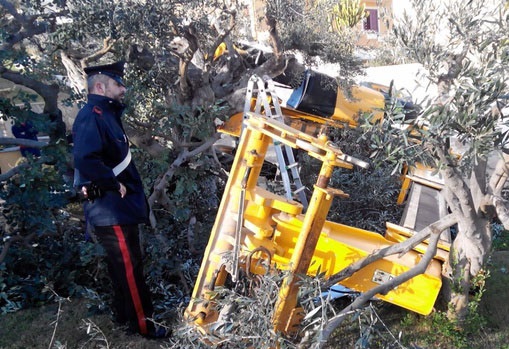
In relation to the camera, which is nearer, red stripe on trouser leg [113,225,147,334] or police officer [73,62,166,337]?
police officer [73,62,166,337]

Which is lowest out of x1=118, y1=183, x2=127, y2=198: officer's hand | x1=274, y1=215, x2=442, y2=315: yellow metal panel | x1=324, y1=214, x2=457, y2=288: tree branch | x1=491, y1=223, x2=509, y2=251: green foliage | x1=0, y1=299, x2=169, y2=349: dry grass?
x1=0, y1=299, x2=169, y2=349: dry grass

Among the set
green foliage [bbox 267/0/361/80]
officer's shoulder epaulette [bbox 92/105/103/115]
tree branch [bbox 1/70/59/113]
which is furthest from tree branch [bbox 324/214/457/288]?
tree branch [bbox 1/70/59/113]

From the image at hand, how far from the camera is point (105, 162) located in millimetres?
3943

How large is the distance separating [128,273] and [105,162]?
94 centimetres

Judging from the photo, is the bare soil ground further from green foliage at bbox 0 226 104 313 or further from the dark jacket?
the dark jacket

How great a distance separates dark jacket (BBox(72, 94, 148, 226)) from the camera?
3.77 meters

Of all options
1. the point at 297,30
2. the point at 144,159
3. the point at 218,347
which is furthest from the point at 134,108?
the point at 218,347

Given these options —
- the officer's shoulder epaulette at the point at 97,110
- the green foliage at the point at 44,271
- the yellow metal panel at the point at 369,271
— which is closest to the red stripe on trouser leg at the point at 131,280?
the green foliage at the point at 44,271

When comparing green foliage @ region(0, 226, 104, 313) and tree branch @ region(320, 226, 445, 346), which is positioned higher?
tree branch @ region(320, 226, 445, 346)

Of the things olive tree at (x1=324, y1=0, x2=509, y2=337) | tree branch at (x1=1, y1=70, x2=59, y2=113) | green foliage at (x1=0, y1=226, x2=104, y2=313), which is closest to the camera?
olive tree at (x1=324, y1=0, x2=509, y2=337)

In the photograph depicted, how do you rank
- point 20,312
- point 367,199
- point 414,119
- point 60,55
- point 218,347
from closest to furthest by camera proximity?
point 414,119, point 218,347, point 20,312, point 60,55, point 367,199

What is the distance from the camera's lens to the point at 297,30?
5.51 meters

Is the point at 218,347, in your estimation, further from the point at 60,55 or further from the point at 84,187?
the point at 60,55

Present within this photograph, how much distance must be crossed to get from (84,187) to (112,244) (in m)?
0.54
